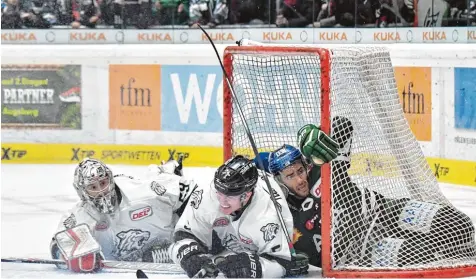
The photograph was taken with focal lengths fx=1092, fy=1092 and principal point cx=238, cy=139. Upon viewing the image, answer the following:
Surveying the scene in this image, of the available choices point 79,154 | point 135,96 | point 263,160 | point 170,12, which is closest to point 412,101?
point 135,96

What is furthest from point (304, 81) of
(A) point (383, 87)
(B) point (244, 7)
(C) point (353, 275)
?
(B) point (244, 7)

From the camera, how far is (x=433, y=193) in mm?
5016

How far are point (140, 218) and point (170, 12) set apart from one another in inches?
182

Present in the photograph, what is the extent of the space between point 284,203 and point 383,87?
874 mm

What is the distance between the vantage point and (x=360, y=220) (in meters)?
4.65

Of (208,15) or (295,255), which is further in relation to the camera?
(208,15)

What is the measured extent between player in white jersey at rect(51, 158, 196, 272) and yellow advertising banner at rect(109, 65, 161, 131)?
380 cm

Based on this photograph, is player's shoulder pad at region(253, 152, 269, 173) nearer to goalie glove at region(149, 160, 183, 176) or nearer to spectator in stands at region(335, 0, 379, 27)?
goalie glove at region(149, 160, 183, 176)

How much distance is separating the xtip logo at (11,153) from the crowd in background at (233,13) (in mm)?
1089

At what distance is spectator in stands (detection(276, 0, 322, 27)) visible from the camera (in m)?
8.79

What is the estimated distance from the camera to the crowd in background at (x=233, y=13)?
8.27 m

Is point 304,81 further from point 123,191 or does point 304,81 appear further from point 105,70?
point 105,70

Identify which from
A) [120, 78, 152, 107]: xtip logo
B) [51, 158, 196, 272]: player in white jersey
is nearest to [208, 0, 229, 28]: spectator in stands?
[120, 78, 152, 107]: xtip logo

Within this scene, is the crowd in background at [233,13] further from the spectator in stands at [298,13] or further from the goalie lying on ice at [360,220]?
the goalie lying on ice at [360,220]
